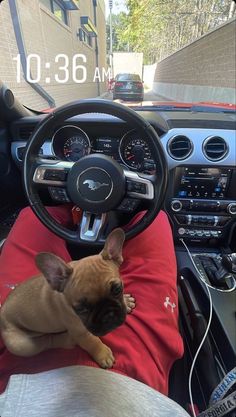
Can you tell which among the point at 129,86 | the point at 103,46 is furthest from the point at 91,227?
the point at 129,86

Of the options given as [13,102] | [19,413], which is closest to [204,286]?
[19,413]

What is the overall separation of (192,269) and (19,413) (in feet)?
3.84

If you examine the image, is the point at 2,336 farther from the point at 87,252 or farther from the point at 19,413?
the point at 87,252

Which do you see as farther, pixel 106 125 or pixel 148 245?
pixel 106 125

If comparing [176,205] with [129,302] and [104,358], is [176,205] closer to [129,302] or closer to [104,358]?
[129,302]

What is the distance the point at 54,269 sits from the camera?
109cm

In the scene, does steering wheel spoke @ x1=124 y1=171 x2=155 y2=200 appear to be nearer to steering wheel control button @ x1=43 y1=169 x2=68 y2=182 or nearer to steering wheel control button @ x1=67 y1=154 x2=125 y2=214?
steering wheel control button @ x1=67 y1=154 x2=125 y2=214

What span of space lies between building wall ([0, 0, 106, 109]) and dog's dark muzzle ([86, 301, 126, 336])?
1165 mm

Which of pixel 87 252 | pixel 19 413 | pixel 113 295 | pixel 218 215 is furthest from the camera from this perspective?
pixel 218 215

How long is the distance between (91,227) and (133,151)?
1.53ft

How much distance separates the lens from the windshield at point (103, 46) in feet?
6.67

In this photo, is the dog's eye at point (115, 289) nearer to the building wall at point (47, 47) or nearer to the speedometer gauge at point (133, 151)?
the speedometer gauge at point (133, 151)

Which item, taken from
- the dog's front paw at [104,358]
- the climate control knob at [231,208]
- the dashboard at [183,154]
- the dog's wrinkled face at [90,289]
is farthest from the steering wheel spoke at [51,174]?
the climate control knob at [231,208]

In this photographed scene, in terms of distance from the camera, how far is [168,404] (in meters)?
0.93
